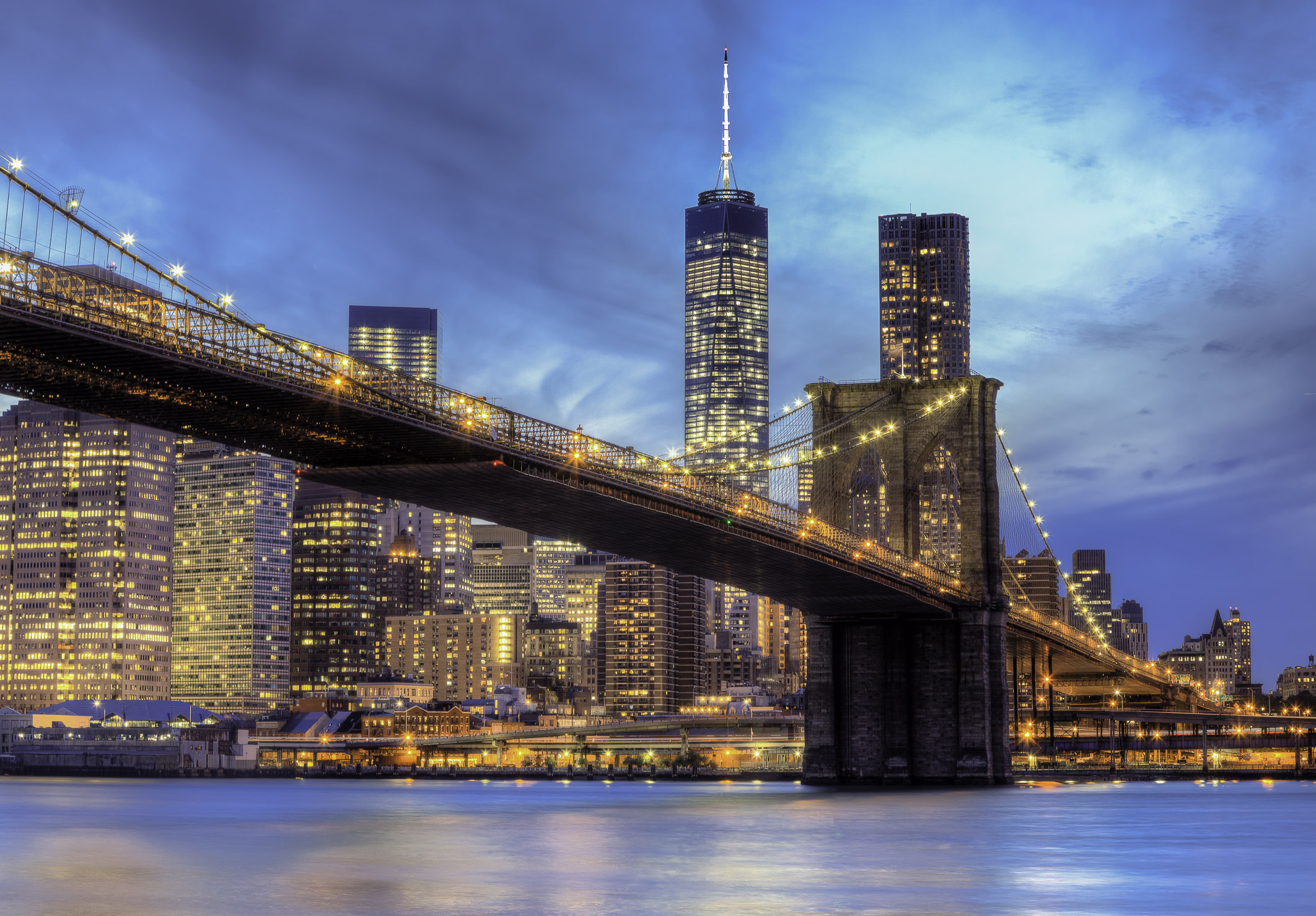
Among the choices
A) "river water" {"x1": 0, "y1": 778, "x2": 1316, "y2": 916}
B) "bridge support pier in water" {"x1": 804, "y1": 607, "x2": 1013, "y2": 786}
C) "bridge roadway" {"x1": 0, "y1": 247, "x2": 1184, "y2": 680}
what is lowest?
"river water" {"x1": 0, "y1": 778, "x2": 1316, "y2": 916}

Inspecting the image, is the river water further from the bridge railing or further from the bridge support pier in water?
the bridge railing

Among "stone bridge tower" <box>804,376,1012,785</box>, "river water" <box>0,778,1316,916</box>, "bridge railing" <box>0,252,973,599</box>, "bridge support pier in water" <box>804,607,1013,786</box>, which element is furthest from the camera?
"stone bridge tower" <box>804,376,1012,785</box>

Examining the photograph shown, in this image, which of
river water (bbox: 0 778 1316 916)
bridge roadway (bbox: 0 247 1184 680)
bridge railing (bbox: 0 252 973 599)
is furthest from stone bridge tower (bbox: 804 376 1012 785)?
bridge railing (bbox: 0 252 973 599)

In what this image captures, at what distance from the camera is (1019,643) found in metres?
98.1

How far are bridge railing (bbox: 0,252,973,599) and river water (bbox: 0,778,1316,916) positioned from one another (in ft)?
37.1

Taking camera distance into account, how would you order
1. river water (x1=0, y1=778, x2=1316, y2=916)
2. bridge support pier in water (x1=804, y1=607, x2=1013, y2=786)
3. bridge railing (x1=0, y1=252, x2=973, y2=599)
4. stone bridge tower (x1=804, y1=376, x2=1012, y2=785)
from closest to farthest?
river water (x1=0, y1=778, x2=1316, y2=916), bridge railing (x1=0, y1=252, x2=973, y2=599), bridge support pier in water (x1=804, y1=607, x2=1013, y2=786), stone bridge tower (x1=804, y1=376, x2=1012, y2=785)

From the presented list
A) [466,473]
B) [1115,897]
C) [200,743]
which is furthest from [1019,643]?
[200,743]

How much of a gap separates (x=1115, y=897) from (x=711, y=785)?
282 feet

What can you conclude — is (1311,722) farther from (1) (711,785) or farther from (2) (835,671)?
(2) (835,671)

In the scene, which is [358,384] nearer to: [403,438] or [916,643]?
[403,438]

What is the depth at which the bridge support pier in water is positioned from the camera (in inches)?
3066

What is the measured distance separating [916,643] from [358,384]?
38.8 metres

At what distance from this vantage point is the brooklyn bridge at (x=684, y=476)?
43.9 m

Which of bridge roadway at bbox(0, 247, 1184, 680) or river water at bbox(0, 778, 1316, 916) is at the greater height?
bridge roadway at bbox(0, 247, 1184, 680)
